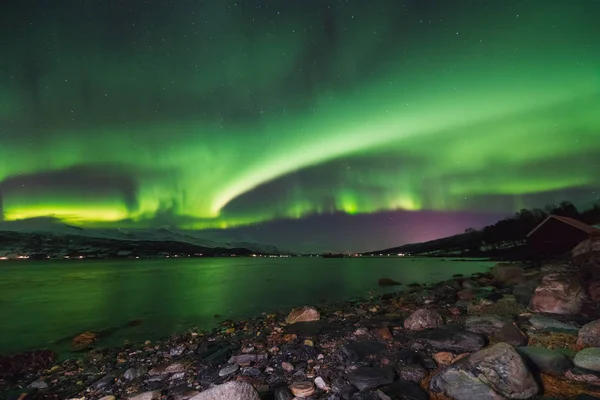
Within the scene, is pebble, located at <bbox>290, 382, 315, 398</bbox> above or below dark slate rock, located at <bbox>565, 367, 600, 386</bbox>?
below

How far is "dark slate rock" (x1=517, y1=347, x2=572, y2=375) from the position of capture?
5.86 metres

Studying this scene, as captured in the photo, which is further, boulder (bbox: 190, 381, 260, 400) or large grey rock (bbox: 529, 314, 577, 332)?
large grey rock (bbox: 529, 314, 577, 332)

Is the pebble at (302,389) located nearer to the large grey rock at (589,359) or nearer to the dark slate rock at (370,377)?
the dark slate rock at (370,377)

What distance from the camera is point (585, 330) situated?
709 cm

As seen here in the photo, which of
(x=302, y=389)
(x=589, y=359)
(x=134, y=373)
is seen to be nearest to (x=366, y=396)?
(x=302, y=389)

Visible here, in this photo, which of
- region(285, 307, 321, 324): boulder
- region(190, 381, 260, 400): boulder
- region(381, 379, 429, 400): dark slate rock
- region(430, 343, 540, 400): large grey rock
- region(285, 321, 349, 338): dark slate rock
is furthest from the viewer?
region(285, 307, 321, 324): boulder

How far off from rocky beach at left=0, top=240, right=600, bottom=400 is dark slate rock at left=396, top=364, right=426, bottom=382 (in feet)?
0.12

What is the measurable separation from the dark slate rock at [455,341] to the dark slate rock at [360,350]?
123 cm

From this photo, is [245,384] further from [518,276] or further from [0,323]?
[0,323]

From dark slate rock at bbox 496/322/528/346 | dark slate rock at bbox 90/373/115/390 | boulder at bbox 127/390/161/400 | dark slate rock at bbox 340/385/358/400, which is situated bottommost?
dark slate rock at bbox 90/373/115/390

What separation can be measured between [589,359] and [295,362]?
6.00 metres

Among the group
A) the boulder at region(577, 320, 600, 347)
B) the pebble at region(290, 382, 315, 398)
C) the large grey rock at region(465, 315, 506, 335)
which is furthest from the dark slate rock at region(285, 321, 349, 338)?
the boulder at region(577, 320, 600, 347)

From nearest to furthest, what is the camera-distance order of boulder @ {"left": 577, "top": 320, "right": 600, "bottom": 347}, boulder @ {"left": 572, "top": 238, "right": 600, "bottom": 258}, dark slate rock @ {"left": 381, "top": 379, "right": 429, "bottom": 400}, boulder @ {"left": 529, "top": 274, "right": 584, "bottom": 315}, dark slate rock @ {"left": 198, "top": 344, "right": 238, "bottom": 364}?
dark slate rock @ {"left": 381, "top": 379, "right": 429, "bottom": 400}
boulder @ {"left": 577, "top": 320, "right": 600, "bottom": 347}
dark slate rock @ {"left": 198, "top": 344, "right": 238, "bottom": 364}
boulder @ {"left": 529, "top": 274, "right": 584, "bottom": 315}
boulder @ {"left": 572, "top": 238, "right": 600, "bottom": 258}

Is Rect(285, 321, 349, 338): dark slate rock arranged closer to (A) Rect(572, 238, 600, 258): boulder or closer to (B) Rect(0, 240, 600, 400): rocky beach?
(B) Rect(0, 240, 600, 400): rocky beach
